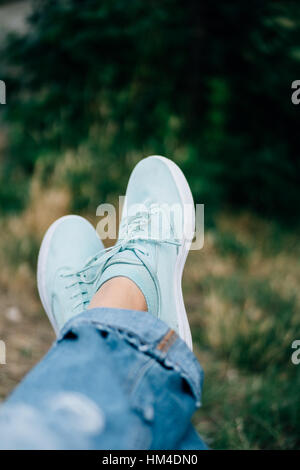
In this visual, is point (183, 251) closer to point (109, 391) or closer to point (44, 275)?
point (44, 275)

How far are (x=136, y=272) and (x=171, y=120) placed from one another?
4.53 ft

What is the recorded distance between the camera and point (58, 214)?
6.63 ft

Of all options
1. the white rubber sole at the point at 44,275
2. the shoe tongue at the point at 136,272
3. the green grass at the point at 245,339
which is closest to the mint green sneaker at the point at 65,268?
the white rubber sole at the point at 44,275

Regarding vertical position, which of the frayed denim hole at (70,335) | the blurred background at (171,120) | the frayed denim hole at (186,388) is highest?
the blurred background at (171,120)

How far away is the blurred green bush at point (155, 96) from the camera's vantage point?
224 centimetres

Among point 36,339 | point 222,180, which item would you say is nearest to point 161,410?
point 36,339

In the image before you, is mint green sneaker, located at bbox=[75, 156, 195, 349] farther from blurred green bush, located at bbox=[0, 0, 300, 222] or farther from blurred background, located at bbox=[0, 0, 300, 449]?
blurred green bush, located at bbox=[0, 0, 300, 222]

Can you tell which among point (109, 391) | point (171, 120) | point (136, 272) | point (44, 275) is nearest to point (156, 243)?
point (136, 272)

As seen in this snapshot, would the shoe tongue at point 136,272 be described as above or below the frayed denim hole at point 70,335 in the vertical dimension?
above

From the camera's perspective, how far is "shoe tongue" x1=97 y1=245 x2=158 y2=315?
1093mm

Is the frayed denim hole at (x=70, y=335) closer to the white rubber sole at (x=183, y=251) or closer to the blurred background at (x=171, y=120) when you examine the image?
the white rubber sole at (x=183, y=251)

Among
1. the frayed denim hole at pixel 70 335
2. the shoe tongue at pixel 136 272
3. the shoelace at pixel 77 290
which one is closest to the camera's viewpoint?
the frayed denim hole at pixel 70 335

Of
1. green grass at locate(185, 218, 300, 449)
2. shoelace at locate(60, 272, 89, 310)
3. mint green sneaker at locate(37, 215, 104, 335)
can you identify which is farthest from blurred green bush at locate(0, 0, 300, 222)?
shoelace at locate(60, 272, 89, 310)

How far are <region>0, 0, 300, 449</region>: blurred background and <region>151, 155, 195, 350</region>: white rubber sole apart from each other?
0.51 meters
